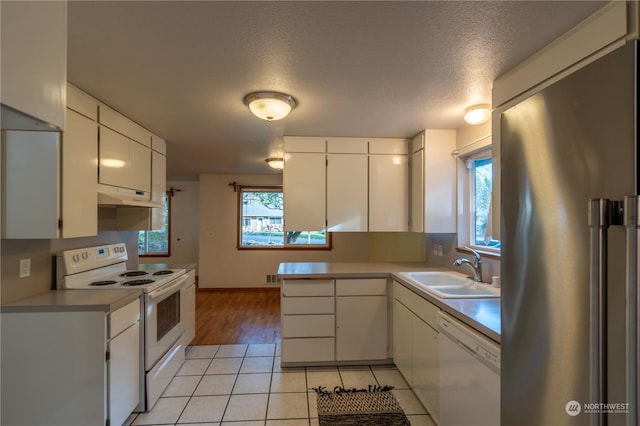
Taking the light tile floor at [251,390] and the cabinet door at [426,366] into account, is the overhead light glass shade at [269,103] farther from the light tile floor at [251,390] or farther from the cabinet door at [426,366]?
the light tile floor at [251,390]

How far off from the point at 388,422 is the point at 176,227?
5.60m

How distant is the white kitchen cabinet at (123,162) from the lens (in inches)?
85.6

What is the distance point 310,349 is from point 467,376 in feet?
5.07

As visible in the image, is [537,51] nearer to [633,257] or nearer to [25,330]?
[633,257]

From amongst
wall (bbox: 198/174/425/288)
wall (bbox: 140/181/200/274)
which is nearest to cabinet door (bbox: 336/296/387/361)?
wall (bbox: 198/174/425/288)

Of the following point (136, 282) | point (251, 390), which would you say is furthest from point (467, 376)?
point (136, 282)

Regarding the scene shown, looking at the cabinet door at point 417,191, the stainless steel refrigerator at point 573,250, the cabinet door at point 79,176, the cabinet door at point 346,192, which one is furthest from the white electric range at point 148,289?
the cabinet door at point 417,191

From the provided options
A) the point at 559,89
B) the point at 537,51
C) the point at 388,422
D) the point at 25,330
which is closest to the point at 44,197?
the point at 25,330

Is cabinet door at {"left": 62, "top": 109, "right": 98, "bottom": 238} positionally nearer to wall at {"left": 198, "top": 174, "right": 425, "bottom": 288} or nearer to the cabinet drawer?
the cabinet drawer

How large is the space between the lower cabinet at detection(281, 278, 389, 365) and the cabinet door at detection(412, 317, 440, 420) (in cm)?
54

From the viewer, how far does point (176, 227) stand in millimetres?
6230

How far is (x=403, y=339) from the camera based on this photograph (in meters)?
2.46

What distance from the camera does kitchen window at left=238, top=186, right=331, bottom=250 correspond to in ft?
18.8

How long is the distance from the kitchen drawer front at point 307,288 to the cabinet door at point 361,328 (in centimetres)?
14
